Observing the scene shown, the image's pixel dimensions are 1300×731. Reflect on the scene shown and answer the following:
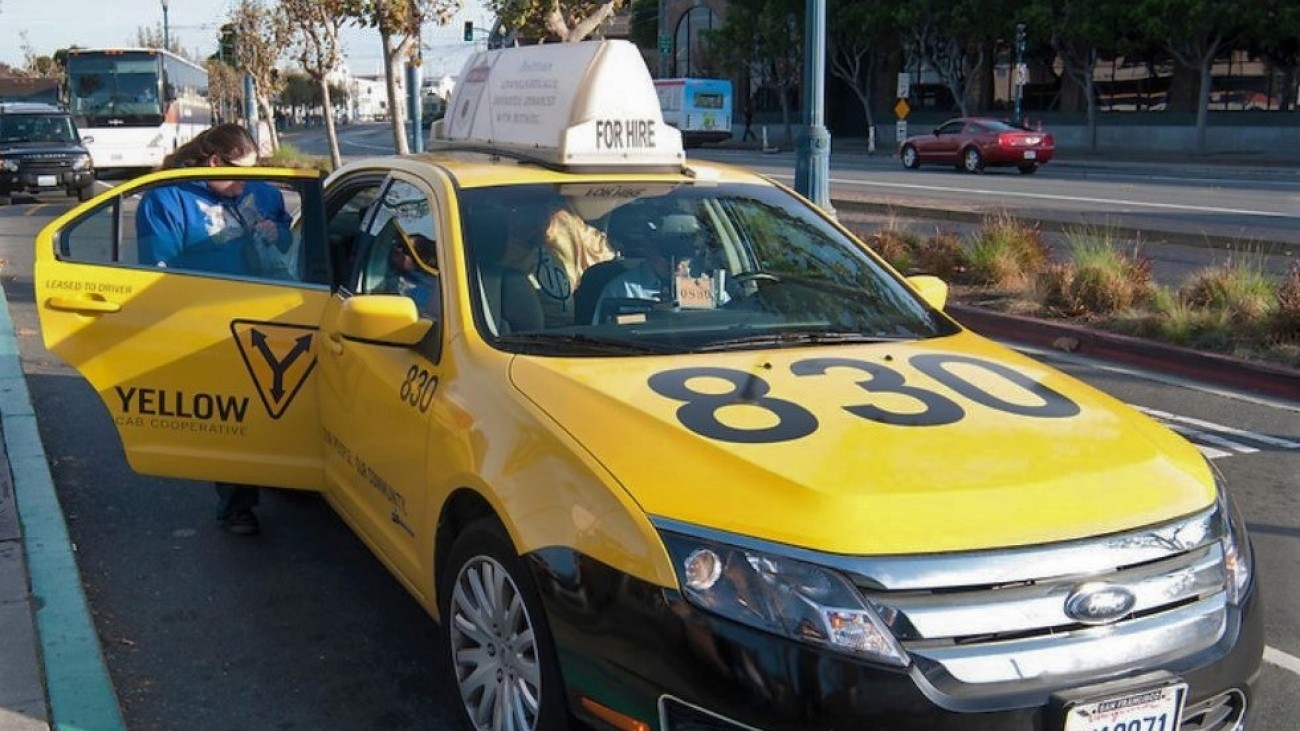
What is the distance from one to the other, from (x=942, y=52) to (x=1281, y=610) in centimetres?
4807

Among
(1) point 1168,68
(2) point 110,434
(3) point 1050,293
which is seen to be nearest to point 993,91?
(1) point 1168,68

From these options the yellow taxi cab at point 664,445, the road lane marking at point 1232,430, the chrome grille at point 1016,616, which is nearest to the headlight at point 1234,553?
the yellow taxi cab at point 664,445

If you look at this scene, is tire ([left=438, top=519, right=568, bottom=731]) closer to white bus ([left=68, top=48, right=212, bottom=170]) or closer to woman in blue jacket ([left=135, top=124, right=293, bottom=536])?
woman in blue jacket ([left=135, top=124, right=293, bottom=536])

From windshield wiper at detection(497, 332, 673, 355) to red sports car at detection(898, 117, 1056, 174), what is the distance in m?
29.4

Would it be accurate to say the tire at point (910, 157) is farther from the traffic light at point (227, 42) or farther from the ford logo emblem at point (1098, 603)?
the ford logo emblem at point (1098, 603)

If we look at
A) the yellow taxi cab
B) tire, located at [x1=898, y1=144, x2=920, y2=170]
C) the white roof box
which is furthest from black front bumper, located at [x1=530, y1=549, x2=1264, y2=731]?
tire, located at [x1=898, y1=144, x2=920, y2=170]

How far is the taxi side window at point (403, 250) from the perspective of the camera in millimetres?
4160

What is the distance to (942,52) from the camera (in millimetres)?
49906

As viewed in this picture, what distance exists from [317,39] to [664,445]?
24.4 m

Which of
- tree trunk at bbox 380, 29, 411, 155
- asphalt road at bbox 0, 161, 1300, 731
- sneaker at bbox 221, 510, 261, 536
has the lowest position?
asphalt road at bbox 0, 161, 1300, 731

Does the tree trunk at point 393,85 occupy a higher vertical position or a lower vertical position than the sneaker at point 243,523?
higher

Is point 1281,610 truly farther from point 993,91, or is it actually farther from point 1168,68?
point 993,91

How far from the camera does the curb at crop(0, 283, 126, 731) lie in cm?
374

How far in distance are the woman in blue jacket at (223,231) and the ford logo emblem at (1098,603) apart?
12.2 ft
